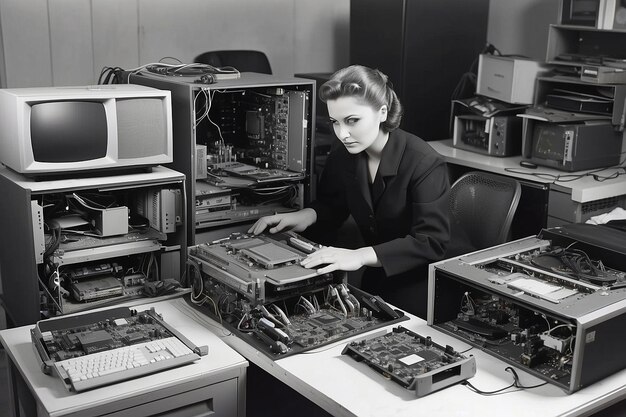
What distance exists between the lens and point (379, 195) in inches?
96.4

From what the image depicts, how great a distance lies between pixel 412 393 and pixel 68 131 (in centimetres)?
129

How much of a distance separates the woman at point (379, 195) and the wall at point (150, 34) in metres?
1.84

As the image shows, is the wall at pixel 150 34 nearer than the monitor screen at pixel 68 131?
No

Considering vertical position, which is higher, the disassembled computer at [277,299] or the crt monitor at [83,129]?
the crt monitor at [83,129]

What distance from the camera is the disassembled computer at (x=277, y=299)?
1871mm

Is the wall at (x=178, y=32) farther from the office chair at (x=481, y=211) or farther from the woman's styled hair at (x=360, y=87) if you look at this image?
the woman's styled hair at (x=360, y=87)

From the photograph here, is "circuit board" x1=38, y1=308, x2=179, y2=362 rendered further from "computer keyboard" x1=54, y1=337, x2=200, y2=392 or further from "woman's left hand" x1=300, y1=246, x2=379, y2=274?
"woman's left hand" x1=300, y1=246, x2=379, y2=274

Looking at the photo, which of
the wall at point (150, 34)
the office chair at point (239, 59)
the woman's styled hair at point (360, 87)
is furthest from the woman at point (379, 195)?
the wall at point (150, 34)

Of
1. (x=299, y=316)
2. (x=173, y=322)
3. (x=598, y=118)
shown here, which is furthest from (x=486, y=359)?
(x=598, y=118)

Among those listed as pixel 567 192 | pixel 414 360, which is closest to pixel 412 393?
pixel 414 360

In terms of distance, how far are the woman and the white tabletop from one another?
3.22ft

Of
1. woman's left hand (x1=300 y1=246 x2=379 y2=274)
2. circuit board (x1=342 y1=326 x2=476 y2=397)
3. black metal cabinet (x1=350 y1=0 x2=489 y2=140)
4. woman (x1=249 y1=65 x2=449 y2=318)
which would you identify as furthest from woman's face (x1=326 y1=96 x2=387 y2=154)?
black metal cabinet (x1=350 y1=0 x2=489 y2=140)

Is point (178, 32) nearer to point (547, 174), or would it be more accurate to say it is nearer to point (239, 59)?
point (239, 59)

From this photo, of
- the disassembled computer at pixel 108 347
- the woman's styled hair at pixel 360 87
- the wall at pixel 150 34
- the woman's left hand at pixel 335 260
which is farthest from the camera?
the wall at pixel 150 34
